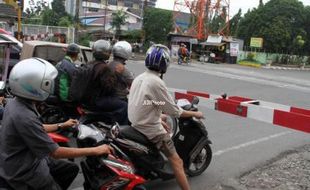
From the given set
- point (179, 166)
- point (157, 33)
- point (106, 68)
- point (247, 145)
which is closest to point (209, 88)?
point (247, 145)

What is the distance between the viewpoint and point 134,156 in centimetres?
430

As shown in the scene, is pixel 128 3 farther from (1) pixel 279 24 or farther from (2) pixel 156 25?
(1) pixel 279 24

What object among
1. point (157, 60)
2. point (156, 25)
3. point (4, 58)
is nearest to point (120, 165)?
point (157, 60)

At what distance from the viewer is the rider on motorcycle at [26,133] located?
2.90 m

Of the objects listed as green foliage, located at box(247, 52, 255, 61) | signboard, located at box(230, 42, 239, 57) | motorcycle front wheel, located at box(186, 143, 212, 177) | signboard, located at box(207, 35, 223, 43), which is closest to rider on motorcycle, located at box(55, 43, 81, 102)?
motorcycle front wheel, located at box(186, 143, 212, 177)

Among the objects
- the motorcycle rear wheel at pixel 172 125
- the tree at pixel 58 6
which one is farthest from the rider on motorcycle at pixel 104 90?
the tree at pixel 58 6

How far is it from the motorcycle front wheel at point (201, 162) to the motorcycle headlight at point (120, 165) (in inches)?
63.2

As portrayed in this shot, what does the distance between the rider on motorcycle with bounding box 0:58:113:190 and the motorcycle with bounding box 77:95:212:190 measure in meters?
0.75

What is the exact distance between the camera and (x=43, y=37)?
79.2 ft

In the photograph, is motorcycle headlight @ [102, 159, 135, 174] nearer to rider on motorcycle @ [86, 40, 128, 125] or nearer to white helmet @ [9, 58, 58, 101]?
white helmet @ [9, 58, 58, 101]

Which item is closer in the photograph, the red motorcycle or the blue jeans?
the red motorcycle

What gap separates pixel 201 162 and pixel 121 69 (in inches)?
65.4

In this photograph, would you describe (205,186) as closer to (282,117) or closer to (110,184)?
(282,117)

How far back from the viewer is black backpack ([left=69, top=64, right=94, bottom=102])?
19.5ft
